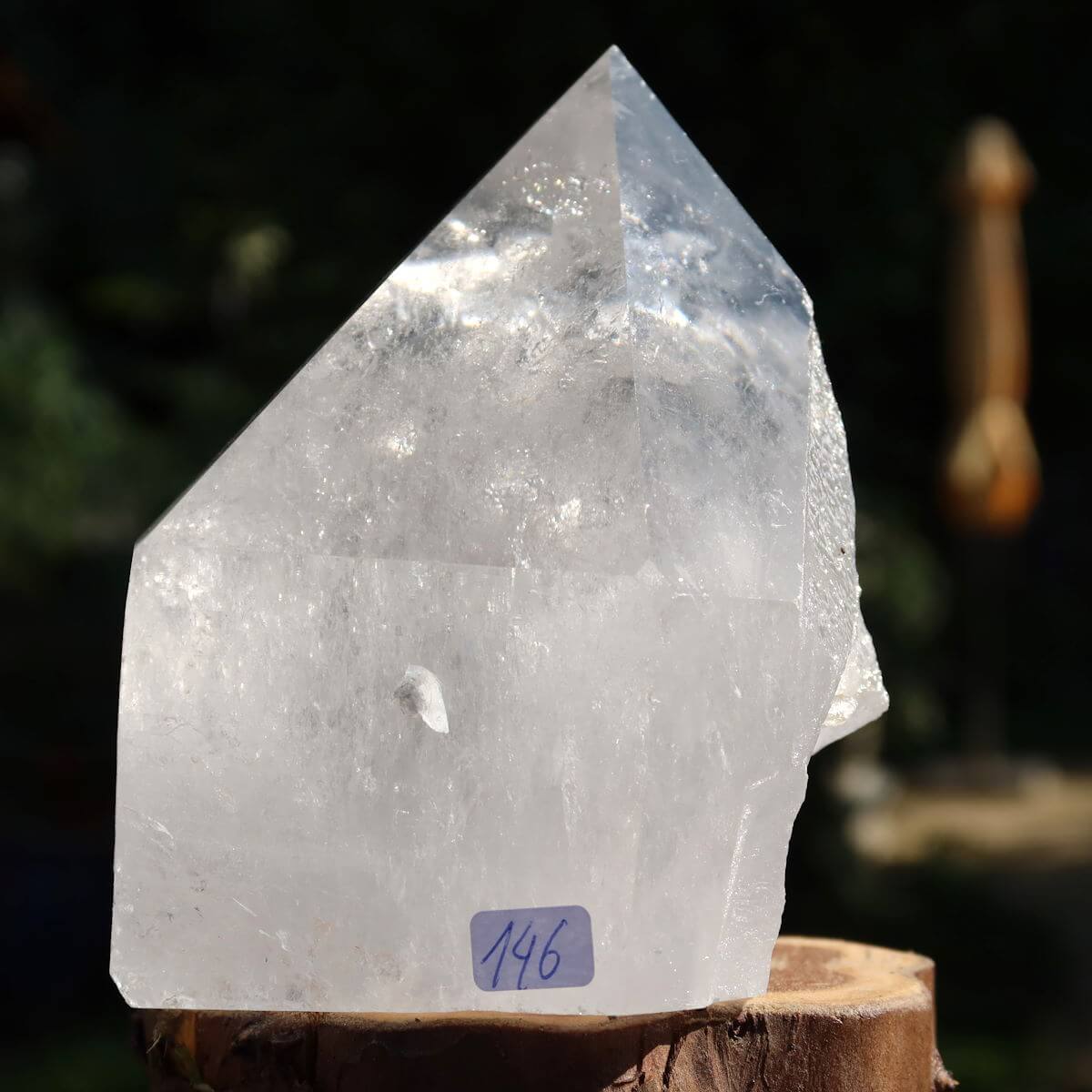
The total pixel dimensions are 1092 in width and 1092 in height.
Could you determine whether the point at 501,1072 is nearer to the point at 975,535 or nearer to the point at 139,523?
the point at 139,523

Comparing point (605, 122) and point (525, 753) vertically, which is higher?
point (605, 122)

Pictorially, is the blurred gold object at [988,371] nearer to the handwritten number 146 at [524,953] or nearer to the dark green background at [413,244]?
the dark green background at [413,244]

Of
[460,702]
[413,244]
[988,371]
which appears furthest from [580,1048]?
[988,371]

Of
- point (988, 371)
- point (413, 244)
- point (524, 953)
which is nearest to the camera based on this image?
point (524, 953)

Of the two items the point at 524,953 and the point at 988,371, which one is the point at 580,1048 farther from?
the point at 988,371

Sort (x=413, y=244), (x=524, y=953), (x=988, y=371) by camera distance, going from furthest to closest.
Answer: (x=988, y=371) → (x=413, y=244) → (x=524, y=953)

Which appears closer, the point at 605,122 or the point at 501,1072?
the point at 501,1072

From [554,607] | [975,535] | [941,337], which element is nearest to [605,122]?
[554,607]
